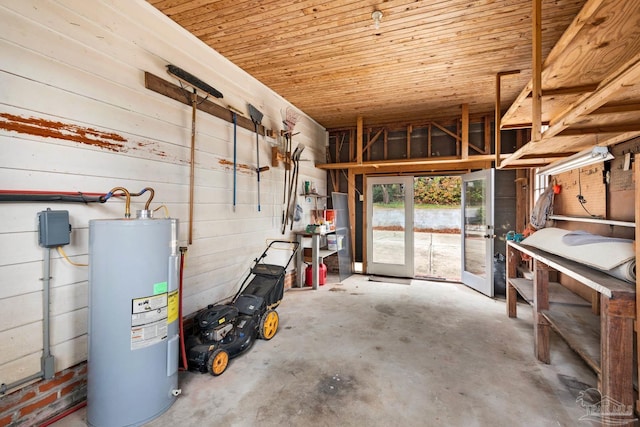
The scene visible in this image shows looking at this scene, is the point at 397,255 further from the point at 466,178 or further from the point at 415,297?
the point at 466,178

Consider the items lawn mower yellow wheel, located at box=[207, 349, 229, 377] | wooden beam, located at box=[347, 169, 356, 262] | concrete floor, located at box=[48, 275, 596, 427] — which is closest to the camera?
concrete floor, located at box=[48, 275, 596, 427]

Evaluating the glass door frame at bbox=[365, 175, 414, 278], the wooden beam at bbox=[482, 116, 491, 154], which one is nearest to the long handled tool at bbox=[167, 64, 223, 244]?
the glass door frame at bbox=[365, 175, 414, 278]

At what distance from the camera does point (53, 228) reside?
5.89 feet

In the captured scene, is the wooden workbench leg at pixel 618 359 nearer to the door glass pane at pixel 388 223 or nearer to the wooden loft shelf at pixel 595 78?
the wooden loft shelf at pixel 595 78

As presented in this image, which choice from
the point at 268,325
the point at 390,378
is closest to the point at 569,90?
the point at 390,378

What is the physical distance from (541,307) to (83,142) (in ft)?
13.1

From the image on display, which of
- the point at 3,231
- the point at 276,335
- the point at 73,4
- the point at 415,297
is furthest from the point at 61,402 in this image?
the point at 415,297

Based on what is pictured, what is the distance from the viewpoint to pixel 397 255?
591 cm

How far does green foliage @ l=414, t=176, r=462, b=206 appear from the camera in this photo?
1353 centimetres

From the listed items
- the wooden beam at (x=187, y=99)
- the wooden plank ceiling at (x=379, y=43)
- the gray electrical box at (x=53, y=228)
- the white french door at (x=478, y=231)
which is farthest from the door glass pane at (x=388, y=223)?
the gray electrical box at (x=53, y=228)

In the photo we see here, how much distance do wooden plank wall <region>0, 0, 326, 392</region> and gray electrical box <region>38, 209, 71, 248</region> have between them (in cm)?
7

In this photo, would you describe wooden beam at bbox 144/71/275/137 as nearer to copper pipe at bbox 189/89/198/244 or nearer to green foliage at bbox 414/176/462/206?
copper pipe at bbox 189/89/198/244

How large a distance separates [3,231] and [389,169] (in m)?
5.47

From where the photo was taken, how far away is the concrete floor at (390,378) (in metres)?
1.93
